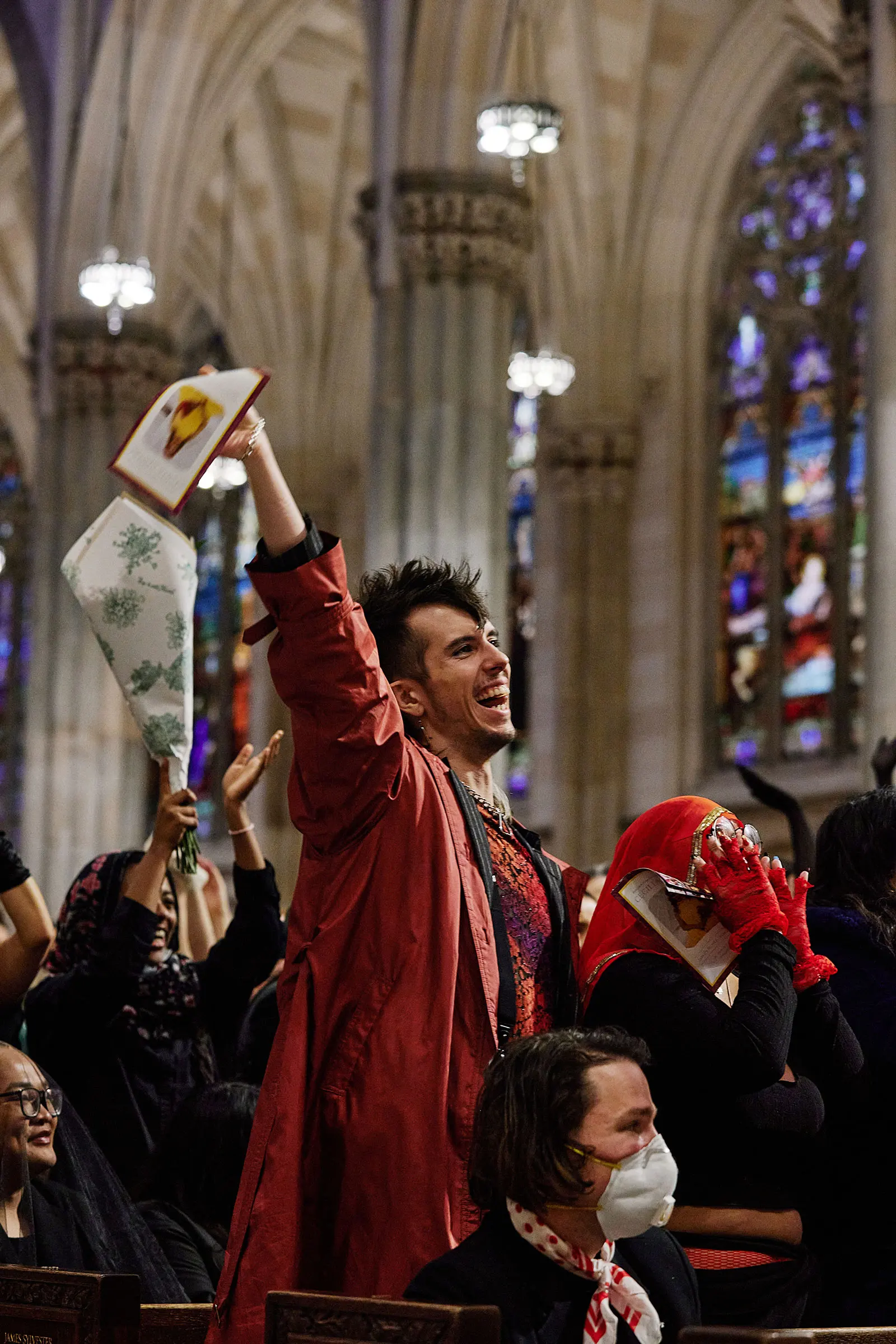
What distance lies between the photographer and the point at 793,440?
724 inches

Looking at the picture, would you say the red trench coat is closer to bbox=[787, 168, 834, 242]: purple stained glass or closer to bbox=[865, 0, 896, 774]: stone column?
bbox=[865, 0, 896, 774]: stone column

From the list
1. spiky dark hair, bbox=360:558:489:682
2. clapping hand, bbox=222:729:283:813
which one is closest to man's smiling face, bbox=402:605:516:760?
spiky dark hair, bbox=360:558:489:682

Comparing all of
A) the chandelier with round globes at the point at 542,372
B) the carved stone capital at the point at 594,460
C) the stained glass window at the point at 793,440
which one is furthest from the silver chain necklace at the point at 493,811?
the carved stone capital at the point at 594,460

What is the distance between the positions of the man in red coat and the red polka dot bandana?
148 mm

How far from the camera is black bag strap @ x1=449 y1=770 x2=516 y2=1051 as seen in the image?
2.93m

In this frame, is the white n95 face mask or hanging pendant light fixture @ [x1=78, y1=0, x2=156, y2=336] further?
hanging pendant light fixture @ [x1=78, y1=0, x2=156, y2=336]

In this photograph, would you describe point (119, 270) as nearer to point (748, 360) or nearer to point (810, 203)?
point (748, 360)

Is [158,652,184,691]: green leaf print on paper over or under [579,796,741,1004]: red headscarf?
over

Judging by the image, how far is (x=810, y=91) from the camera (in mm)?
18531

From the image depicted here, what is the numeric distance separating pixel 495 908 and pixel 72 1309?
0.76m

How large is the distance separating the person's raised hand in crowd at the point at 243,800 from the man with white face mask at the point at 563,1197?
60.0 inches

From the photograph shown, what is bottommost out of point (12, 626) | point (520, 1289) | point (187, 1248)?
point (187, 1248)

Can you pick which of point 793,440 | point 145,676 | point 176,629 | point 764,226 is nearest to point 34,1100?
point 145,676

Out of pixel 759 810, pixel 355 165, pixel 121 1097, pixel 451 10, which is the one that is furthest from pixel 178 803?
pixel 355 165
